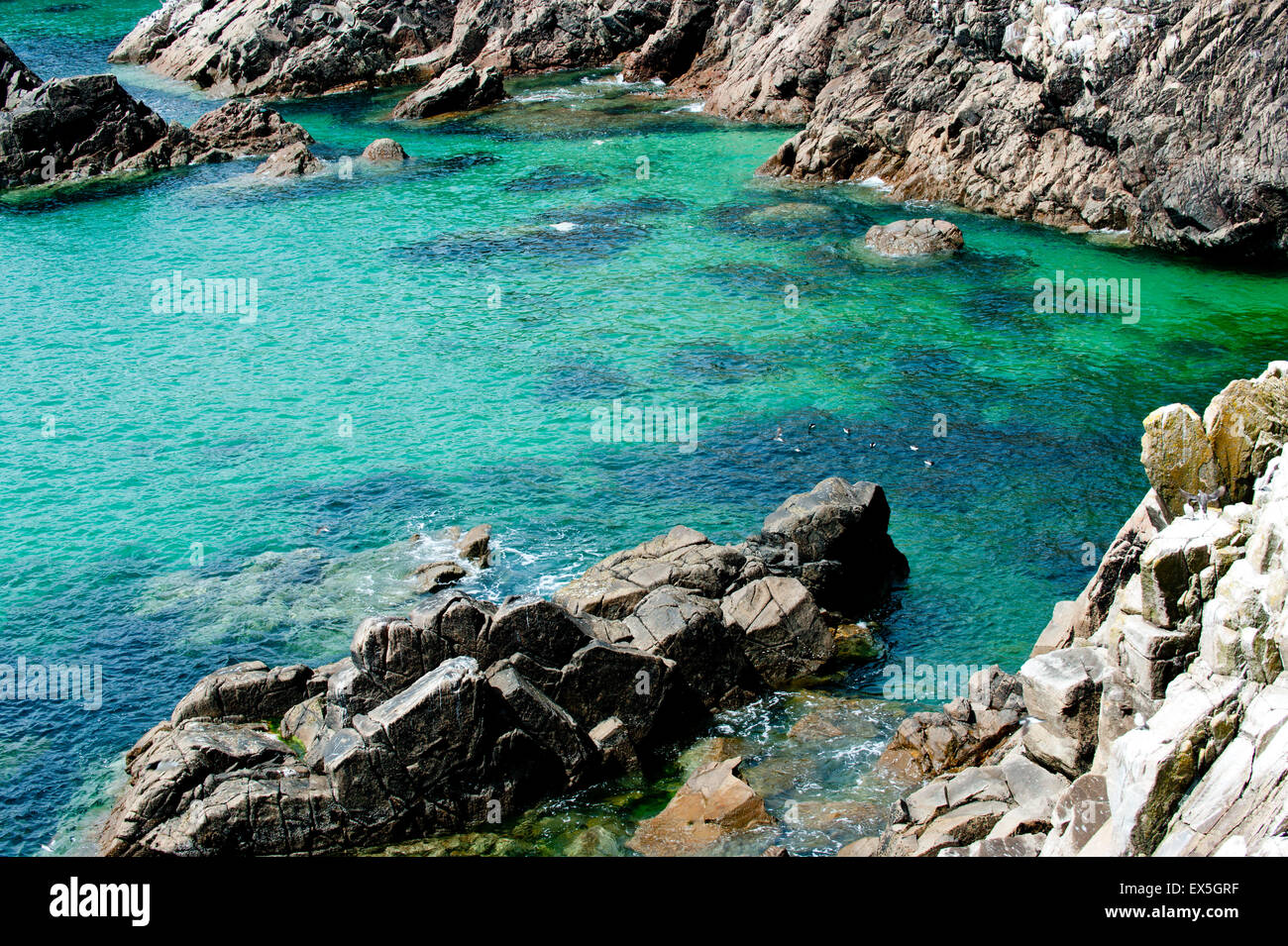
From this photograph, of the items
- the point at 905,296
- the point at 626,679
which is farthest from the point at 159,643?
the point at 905,296

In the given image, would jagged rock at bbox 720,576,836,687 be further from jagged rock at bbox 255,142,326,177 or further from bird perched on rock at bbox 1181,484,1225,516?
jagged rock at bbox 255,142,326,177

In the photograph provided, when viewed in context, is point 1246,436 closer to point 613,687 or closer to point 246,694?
point 613,687

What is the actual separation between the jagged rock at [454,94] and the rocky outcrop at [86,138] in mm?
11900


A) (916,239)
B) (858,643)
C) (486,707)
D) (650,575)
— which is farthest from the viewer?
(916,239)

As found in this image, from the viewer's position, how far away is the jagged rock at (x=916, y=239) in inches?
2271

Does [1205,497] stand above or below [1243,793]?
above

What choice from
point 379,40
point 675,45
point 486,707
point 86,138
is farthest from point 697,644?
point 379,40

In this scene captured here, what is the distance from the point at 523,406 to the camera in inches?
1736

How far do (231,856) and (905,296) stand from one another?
4081 cm

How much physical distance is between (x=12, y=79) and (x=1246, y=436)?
86006 mm

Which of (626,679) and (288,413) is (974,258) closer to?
(288,413)

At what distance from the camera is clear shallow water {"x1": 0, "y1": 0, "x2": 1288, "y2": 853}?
3000 centimetres

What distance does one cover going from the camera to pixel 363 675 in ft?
81.2

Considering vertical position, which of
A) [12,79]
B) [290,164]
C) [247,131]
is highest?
[12,79]
